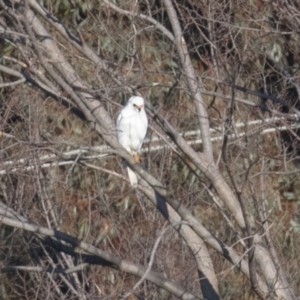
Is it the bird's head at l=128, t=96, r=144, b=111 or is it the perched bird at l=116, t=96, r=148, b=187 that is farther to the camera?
the perched bird at l=116, t=96, r=148, b=187

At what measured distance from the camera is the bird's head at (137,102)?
23.0 ft

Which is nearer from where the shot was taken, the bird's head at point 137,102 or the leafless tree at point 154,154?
the leafless tree at point 154,154

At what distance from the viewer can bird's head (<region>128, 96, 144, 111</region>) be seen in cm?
700

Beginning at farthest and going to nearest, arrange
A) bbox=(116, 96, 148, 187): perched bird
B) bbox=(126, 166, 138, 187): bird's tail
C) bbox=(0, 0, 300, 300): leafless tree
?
bbox=(116, 96, 148, 187): perched bird → bbox=(126, 166, 138, 187): bird's tail → bbox=(0, 0, 300, 300): leafless tree

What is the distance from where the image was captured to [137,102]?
704cm

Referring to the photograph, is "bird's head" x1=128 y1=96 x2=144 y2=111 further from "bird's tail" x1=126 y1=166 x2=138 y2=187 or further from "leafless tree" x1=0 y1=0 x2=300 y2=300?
"bird's tail" x1=126 y1=166 x2=138 y2=187

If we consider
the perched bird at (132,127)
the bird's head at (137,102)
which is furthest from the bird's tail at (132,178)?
the bird's head at (137,102)

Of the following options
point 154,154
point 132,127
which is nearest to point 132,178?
point 132,127

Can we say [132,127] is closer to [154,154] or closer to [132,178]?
[132,178]

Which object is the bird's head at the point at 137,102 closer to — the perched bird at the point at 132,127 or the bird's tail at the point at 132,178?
the perched bird at the point at 132,127

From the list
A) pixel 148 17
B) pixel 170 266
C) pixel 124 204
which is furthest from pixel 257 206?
pixel 124 204

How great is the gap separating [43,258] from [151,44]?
97.4 inches

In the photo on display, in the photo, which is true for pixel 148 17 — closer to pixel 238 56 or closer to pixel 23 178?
pixel 238 56

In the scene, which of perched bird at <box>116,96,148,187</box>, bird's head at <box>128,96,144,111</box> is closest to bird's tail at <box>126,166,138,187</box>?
perched bird at <box>116,96,148,187</box>
